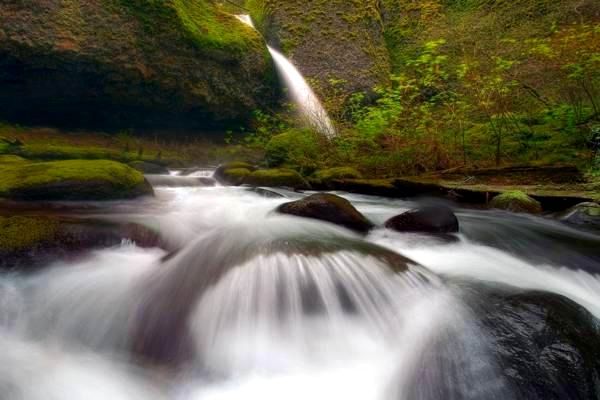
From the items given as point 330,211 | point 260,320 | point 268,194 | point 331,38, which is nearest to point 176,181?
point 268,194

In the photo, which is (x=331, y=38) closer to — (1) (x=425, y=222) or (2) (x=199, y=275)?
(1) (x=425, y=222)

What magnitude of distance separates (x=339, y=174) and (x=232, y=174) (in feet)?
7.67

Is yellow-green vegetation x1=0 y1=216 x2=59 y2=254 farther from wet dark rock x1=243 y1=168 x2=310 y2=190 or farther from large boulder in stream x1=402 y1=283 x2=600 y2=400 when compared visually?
wet dark rock x1=243 y1=168 x2=310 y2=190

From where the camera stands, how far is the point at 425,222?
4.59m

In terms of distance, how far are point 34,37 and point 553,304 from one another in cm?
A: 1092

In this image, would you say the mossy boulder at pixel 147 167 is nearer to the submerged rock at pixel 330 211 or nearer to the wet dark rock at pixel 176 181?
the wet dark rock at pixel 176 181

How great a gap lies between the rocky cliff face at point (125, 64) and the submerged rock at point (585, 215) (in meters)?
9.56

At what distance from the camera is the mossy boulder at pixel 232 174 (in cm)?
850

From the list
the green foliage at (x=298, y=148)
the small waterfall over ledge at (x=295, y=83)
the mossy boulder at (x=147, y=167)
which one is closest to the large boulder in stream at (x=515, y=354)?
the green foliage at (x=298, y=148)

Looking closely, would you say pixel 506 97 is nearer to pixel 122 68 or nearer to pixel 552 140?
pixel 552 140

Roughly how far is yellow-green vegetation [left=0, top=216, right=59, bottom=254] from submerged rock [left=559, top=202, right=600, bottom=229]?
606cm

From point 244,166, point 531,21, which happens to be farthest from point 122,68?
point 531,21

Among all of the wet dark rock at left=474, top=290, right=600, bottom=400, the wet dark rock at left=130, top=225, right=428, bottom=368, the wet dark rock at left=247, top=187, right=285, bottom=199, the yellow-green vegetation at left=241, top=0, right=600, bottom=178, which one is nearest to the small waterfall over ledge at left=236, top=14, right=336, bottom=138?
the yellow-green vegetation at left=241, top=0, right=600, bottom=178

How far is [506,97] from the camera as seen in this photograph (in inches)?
307
